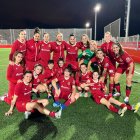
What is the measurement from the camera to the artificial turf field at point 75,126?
4273 mm

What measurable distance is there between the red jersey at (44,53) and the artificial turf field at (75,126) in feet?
7.32

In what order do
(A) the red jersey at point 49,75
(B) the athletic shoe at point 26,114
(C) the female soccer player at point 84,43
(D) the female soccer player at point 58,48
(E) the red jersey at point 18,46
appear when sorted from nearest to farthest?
(B) the athletic shoe at point 26,114, (E) the red jersey at point 18,46, (A) the red jersey at point 49,75, (D) the female soccer player at point 58,48, (C) the female soccer player at point 84,43

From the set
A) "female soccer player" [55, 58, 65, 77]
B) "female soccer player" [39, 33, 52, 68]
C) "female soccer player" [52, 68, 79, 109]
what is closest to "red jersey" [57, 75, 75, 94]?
"female soccer player" [52, 68, 79, 109]

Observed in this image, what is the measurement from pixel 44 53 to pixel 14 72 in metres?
1.96

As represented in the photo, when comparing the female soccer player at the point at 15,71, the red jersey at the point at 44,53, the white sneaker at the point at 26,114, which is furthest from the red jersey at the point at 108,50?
the white sneaker at the point at 26,114

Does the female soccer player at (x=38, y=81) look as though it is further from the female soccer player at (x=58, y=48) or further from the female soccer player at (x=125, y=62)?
the female soccer player at (x=125, y=62)

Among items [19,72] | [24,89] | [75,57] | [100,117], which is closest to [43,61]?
[75,57]

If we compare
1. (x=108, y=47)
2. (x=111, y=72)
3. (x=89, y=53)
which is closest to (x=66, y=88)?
(x=111, y=72)

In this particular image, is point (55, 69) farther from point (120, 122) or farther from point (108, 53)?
point (120, 122)

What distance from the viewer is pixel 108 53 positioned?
25.3 feet

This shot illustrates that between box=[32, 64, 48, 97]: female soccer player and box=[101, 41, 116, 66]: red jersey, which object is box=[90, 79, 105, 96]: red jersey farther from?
box=[32, 64, 48, 97]: female soccer player

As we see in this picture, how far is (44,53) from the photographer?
305 inches

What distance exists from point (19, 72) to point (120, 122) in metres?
2.75

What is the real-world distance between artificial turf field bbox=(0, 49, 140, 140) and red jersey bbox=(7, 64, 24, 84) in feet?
2.32
